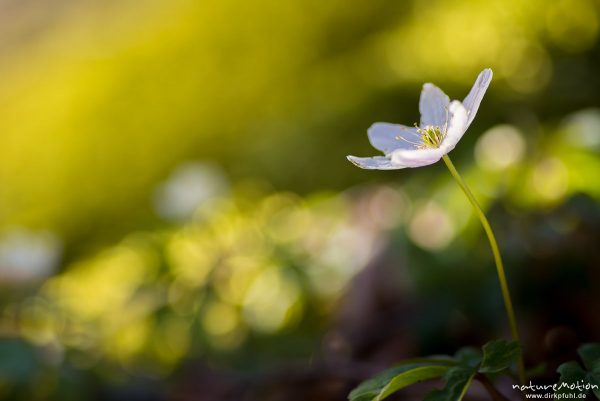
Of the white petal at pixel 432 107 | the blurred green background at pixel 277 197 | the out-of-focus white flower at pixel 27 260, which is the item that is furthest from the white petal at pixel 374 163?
the out-of-focus white flower at pixel 27 260

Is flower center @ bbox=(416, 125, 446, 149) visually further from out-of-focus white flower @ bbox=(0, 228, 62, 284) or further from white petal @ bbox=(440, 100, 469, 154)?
out-of-focus white flower @ bbox=(0, 228, 62, 284)

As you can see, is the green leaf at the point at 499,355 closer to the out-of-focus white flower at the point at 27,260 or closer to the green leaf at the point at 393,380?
the green leaf at the point at 393,380

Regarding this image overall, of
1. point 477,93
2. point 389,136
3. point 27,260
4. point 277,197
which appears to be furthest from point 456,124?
point 277,197

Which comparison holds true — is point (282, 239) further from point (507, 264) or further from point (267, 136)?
point (267, 136)

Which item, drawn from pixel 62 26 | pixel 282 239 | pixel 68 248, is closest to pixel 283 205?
pixel 282 239

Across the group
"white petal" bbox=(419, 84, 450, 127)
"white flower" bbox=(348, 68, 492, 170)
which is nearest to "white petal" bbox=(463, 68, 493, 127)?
"white flower" bbox=(348, 68, 492, 170)

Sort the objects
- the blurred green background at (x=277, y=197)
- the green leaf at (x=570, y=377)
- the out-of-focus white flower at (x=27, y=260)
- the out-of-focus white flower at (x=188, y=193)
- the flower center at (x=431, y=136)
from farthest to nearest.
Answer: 1. the out-of-focus white flower at (x=188, y=193)
2. the out-of-focus white flower at (x=27, y=260)
3. the blurred green background at (x=277, y=197)
4. the flower center at (x=431, y=136)
5. the green leaf at (x=570, y=377)
